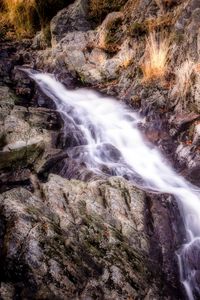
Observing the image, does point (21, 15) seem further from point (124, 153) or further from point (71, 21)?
point (124, 153)

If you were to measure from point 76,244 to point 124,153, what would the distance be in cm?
335

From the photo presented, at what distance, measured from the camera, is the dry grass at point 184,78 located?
25.5 feet

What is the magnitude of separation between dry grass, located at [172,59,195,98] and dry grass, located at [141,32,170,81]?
616 mm

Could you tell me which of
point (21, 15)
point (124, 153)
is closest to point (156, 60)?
point (124, 153)

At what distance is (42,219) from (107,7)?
11074 mm

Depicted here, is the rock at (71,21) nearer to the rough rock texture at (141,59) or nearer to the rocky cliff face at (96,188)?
the rough rock texture at (141,59)

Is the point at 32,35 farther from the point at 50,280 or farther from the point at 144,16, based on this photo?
the point at 50,280

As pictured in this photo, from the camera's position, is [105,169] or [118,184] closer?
[118,184]

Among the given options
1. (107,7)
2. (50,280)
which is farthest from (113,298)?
(107,7)

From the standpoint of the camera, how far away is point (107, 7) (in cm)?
1330

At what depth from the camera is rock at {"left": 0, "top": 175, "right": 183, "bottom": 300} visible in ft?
13.2

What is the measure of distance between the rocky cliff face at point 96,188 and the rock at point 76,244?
1cm

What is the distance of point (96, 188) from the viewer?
18.6ft

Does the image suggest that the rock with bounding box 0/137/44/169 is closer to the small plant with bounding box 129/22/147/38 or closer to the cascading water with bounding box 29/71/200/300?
the cascading water with bounding box 29/71/200/300
